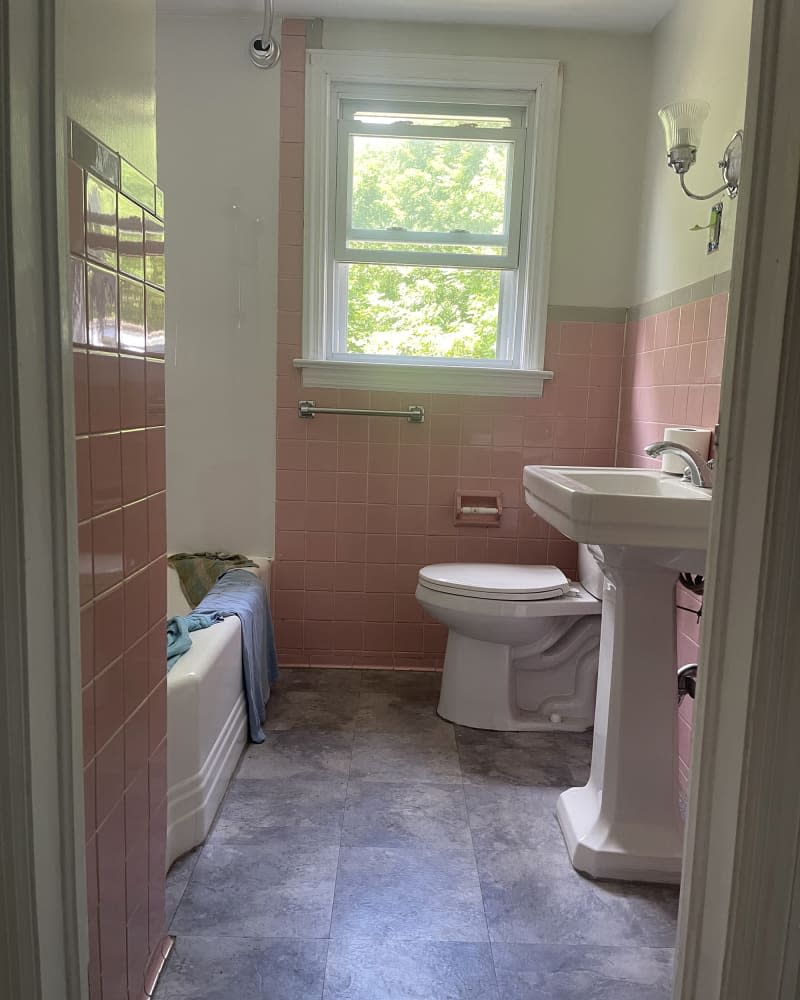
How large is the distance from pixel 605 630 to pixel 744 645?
1132 millimetres

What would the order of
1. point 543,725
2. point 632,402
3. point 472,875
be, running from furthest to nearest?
point 632,402
point 543,725
point 472,875

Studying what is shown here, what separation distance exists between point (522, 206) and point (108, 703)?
7.59ft

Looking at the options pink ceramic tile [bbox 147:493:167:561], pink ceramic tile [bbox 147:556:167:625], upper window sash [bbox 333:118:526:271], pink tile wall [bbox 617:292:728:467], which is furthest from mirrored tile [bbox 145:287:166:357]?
upper window sash [bbox 333:118:526:271]

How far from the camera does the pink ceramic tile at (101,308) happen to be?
0.95 metres

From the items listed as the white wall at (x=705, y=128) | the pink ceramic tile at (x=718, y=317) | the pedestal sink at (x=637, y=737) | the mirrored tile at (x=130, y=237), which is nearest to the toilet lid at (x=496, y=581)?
the pedestal sink at (x=637, y=737)

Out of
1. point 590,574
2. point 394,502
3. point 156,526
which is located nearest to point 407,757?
point 590,574

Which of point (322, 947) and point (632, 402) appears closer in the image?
point (322, 947)

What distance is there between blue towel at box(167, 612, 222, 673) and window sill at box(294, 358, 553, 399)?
3.39 ft

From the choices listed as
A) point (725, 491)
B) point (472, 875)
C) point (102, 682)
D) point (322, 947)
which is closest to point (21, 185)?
point (102, 682)

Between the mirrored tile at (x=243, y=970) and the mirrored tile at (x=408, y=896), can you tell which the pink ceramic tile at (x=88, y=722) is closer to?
the mirrored tile at (x=243, y=970)

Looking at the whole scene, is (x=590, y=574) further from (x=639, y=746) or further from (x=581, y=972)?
(x=581, y=972)

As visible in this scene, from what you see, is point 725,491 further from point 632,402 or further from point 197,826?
point 632,402

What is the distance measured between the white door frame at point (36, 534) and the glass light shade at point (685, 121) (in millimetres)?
1711

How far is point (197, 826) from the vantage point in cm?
172
